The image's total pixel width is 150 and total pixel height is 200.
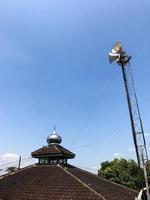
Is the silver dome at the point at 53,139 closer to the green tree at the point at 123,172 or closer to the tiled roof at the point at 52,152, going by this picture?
the tiled roof at the point at 52,152

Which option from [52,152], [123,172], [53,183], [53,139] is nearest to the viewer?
[53,183]

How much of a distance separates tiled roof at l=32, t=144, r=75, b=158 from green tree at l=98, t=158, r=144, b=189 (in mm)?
19938

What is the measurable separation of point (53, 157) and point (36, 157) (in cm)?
224

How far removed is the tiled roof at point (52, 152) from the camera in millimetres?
26562

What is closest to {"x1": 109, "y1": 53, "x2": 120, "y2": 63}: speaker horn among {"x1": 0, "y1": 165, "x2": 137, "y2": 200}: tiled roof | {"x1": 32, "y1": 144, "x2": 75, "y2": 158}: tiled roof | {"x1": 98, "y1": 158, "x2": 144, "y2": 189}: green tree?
{"x1": 32, "y1": 144, "x2": 75, "y2": 158}: tiled roof

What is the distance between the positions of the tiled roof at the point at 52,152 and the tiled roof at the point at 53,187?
54.5 inches

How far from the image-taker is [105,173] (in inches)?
1847

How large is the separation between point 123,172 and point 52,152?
23556mm

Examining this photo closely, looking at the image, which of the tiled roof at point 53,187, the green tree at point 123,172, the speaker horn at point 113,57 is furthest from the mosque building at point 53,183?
the green tree at point 123,172

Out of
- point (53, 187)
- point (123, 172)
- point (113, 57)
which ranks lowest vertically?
point (53, 187)

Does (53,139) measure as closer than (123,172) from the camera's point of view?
Yes

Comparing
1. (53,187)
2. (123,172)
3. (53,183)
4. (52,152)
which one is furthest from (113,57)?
(123,172)

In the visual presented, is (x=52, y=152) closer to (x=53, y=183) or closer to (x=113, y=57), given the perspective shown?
(x=53, y=183)

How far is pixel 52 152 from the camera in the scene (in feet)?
87.4
